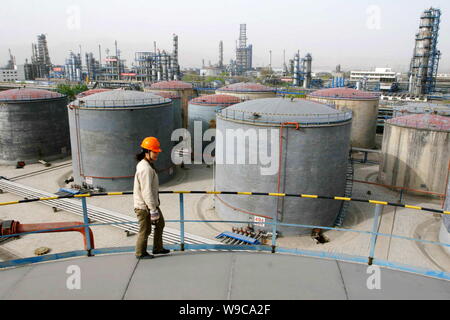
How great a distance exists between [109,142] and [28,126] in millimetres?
11312

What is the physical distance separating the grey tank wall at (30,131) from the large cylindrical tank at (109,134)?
845 centimetres

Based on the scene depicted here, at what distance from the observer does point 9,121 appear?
27.1m

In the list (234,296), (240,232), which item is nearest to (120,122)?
(240,232)

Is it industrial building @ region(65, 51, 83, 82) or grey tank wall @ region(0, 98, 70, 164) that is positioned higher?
industrial building @ region(65, 51, 83, 82)

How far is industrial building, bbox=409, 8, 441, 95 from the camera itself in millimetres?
50094

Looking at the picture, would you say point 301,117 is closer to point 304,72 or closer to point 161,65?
point 304,72

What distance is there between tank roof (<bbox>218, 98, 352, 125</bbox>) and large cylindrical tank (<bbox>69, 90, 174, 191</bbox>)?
21.4 ft

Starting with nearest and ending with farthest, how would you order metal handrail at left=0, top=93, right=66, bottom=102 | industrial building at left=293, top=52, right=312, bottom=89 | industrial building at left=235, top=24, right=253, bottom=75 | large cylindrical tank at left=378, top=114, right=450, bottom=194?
large cylindrical tank at left=378, top=114, right=450, bottom=194, metal handrail at left=0, top=93, right=66, bottom=102, industrial building at left=293, top=52, right=312, bottom=89, industrial building at left=235, top=24, right=253, bottom=75

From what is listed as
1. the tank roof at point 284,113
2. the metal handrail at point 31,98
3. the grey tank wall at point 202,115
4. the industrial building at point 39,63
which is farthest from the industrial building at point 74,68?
the tank roof at point 284,113

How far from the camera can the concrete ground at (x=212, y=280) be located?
15.7 feet

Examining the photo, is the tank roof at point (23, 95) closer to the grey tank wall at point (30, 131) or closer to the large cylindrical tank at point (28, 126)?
the large cylindrical tank at point (28, 126)

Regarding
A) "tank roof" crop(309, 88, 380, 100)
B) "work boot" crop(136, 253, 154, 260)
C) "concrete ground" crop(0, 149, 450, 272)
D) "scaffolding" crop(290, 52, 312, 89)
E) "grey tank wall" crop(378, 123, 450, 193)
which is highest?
"scaffolding" crop(290, 52, 312, 89)

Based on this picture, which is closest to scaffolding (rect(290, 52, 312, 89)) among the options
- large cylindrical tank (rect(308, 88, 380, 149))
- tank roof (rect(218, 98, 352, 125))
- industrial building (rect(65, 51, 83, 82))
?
large cylindrical tank (rect(308, 88, 380, 149))

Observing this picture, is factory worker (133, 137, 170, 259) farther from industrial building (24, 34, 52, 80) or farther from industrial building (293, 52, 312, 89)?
industrial building (24, 34, 52, 80)
